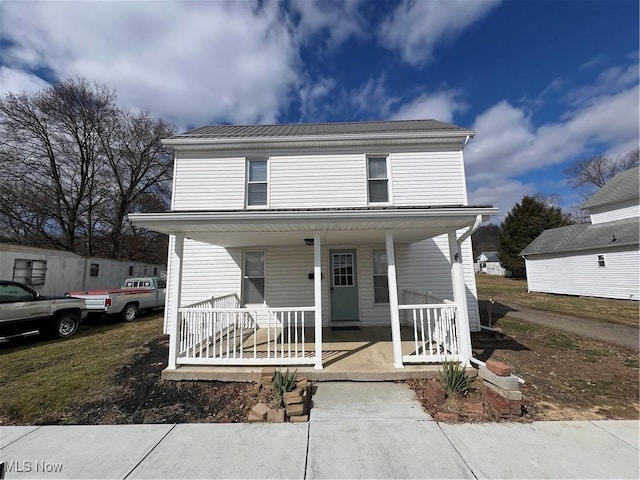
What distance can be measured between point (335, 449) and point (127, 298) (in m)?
10.9

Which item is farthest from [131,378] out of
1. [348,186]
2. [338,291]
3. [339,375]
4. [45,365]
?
[348,186]

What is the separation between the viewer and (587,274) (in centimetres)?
1619

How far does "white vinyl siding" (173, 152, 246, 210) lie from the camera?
26.0 feet

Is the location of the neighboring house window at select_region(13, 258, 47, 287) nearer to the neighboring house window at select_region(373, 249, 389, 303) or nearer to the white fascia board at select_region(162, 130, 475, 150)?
the white fascia board at select_region(162, 130, 475, 150)

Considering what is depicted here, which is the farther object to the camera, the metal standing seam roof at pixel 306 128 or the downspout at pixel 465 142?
the metal standing seam roof at pixel 306 128

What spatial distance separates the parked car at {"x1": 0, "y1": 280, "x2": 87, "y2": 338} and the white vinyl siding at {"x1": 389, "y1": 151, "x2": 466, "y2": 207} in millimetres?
10318

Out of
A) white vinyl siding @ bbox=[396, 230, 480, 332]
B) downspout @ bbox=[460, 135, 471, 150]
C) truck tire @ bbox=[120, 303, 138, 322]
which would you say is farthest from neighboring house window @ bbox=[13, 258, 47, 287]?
downspout @ bbox=[460, 135, 471, 150]

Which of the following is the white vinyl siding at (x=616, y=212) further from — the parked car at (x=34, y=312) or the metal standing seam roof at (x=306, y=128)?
the parked car at (x=34, y=312)

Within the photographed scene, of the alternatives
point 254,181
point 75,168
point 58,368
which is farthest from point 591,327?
point 75,168

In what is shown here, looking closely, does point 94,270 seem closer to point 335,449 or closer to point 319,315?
point 319,315

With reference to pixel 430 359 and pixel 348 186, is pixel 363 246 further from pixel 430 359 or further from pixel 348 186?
pixel 430 359

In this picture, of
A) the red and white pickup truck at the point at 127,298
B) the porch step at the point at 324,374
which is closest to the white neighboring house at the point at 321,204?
the porch step at the point at 324,374

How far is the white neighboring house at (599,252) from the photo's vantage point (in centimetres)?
1434

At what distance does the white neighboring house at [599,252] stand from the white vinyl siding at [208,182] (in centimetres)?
1952
